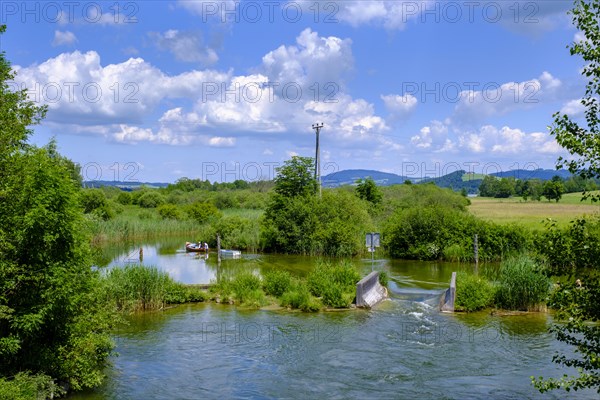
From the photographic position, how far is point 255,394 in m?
13.7

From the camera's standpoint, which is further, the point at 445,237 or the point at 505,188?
the point at 505,188

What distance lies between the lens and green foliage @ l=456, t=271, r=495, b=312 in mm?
22516

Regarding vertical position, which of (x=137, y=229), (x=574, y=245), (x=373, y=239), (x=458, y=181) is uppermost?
(x=458, y=181)

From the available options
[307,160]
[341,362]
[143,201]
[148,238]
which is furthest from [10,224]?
[143,201]

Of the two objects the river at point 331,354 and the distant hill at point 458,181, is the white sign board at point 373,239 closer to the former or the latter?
the river at point 331,354

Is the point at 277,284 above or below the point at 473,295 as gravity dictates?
above

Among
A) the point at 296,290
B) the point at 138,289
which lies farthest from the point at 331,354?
the point at 138,289

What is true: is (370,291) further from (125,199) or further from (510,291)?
(125,199)

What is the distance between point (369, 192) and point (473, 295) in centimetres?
3949

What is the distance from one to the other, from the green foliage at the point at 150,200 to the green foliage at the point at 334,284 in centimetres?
6943

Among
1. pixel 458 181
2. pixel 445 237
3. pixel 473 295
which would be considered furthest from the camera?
pixel 458 181

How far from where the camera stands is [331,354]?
16.8 meters

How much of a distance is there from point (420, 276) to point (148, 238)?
35448 mm

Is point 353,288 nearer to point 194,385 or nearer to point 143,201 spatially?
point 194,385
